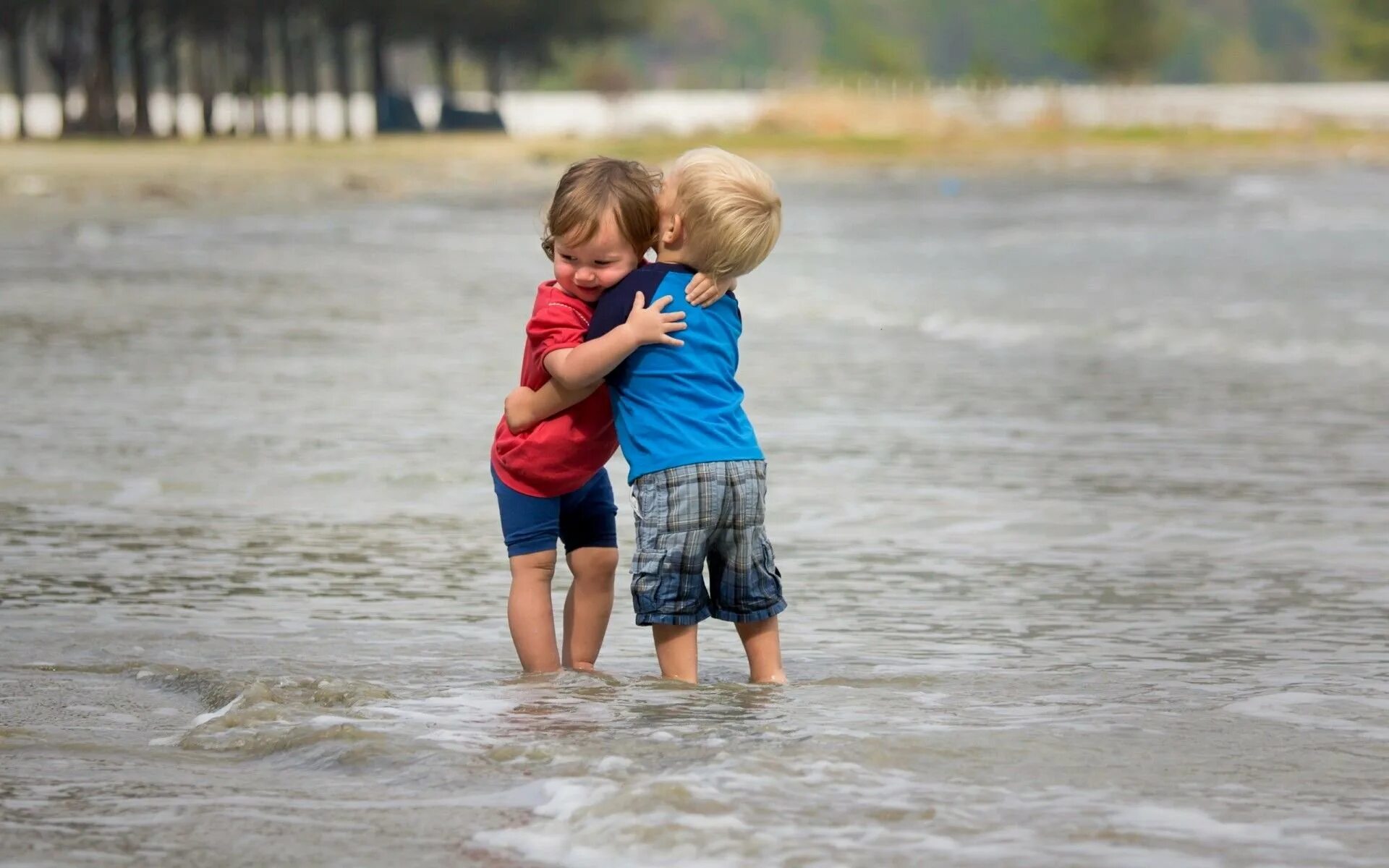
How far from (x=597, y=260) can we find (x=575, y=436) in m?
0.39

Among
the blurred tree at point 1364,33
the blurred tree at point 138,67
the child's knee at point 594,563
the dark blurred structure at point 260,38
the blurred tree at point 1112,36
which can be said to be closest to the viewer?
the child's knee at point 594,563

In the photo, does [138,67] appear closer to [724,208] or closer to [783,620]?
[783,620]

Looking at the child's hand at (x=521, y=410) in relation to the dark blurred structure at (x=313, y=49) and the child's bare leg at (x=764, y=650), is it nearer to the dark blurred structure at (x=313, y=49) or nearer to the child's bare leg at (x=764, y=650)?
the child's bare leg at (x=764, y=650)

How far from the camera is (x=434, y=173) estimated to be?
1754 inches

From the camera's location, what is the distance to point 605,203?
4176 mm

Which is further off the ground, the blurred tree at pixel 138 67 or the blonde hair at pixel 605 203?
the blurred tree at pixel 138 67

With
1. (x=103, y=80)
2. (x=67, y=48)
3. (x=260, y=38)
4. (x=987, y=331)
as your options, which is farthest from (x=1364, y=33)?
(x=987, y=331)

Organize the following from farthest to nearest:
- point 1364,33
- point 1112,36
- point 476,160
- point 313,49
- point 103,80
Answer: point 1364,33, point 1112,36, point 313,49, point 103,80, point 476,160


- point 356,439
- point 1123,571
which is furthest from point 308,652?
point 356,439

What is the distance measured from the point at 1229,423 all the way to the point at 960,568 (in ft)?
11.5

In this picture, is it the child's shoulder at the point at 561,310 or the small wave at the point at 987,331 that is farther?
the small wave at the point at 987,331

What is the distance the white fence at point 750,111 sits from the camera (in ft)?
249

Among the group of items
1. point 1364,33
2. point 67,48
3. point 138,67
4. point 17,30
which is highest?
point 1364,33

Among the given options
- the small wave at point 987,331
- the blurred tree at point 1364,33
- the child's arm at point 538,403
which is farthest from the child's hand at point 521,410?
the blurred tree at point 1364,33
